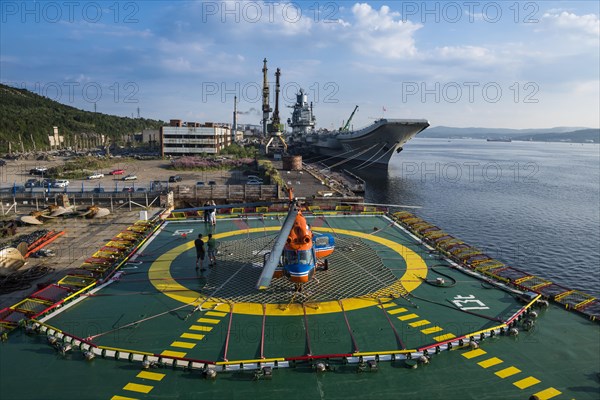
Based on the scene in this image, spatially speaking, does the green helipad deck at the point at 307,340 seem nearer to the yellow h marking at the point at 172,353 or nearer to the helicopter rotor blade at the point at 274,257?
the yellow h marking at the point at 172,353

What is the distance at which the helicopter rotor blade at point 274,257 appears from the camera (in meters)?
10.6

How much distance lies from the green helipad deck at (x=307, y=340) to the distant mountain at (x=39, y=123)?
130m

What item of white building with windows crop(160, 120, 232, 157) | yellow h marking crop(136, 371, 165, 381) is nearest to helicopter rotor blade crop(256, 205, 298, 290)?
yellow h marking crop(136, 371, 165, 381)

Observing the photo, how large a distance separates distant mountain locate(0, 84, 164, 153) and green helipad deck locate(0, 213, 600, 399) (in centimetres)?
13010

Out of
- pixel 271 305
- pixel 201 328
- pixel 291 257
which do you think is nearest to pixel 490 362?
pixel 291 257

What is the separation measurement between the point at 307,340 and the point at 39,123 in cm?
15931

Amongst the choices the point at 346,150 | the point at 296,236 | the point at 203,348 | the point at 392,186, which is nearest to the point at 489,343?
the point at 296,236

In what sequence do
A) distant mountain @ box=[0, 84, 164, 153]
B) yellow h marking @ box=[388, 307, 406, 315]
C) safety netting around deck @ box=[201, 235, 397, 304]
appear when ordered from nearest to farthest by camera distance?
yellow h marking @ box=[388, 307, 406, 315] → safety netting around deck @ box=[201, 235, 397, 304] → distant mountain @ box=[0, 84, 164, 153]

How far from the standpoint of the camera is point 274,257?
11367 mm

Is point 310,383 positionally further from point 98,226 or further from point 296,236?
point 98,226

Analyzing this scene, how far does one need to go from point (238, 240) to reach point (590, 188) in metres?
72.3

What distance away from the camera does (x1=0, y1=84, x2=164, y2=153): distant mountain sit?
122000 millimetres

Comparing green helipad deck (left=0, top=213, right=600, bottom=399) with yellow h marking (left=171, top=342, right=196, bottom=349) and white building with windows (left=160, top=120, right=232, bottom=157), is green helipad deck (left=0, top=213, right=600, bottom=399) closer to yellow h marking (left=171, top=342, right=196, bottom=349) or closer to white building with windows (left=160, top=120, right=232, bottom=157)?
yellow h marking (left=171, top=342, right=196, bottom=349)

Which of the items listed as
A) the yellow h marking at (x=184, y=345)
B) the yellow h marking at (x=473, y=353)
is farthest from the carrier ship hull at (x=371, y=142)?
the yellow h marking at (x=184, y=345)
